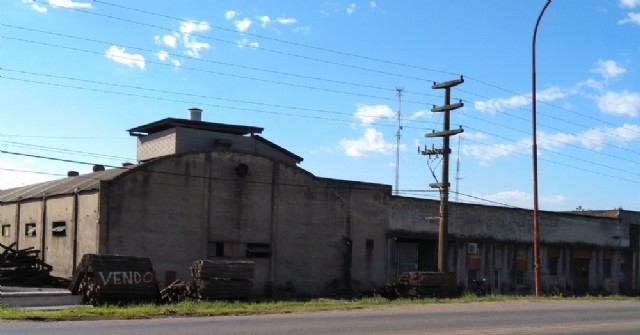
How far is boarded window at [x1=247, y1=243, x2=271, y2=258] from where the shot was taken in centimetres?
3431

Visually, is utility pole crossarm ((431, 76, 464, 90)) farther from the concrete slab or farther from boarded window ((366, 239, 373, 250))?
the concrete slab

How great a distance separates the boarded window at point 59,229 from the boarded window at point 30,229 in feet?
7.77

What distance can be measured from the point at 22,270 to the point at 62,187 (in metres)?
5.65

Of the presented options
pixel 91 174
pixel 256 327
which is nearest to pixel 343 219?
pixel 91 174

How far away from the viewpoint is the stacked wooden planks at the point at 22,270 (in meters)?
30.6

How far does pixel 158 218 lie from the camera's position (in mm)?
31719

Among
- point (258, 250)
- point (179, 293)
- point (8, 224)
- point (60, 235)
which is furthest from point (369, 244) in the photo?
point (8, 224)

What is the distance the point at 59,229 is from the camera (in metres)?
33.3

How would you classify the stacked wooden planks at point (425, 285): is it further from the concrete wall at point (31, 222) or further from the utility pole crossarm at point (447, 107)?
the concrete wall at point (31, 222)

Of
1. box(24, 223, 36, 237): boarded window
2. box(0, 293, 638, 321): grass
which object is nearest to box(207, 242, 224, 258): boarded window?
box(0, 293, 638, 321): grass

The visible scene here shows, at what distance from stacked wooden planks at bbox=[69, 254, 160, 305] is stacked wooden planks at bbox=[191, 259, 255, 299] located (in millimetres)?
1774

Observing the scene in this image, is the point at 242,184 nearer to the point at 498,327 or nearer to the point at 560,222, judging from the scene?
the point at 498,327

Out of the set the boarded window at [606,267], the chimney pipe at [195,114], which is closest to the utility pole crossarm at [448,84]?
the chimney pipe at [195,114]

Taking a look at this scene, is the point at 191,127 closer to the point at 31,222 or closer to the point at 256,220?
the point at 256,220
